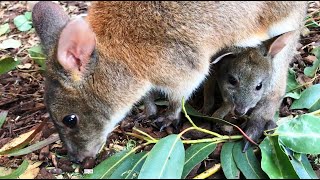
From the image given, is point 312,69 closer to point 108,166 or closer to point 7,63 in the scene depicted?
point 108,166

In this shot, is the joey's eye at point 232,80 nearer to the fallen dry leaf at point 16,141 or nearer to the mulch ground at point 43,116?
the mulch ground at point 43,116

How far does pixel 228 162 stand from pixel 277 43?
1.06m

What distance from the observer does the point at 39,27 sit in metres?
4.09

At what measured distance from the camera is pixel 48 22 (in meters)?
4.05

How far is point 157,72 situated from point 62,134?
2.63ft

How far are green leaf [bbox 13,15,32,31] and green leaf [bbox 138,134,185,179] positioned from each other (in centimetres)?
301

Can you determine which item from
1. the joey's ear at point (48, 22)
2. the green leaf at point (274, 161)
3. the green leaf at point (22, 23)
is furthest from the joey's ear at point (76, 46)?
the green leaf at point (22, 23)

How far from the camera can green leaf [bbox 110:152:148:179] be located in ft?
12.8

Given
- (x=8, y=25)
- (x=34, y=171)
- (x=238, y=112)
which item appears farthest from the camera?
(x=8, y=25)

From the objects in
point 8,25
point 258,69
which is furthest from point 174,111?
point 8,25

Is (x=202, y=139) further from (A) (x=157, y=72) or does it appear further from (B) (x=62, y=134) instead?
(B) (x=62, y=134)

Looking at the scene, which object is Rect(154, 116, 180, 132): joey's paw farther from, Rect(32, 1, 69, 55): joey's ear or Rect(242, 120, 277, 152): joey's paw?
Rect(32, 1, 69, 55): joey's ear

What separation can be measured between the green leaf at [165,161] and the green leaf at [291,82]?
57.8 inches

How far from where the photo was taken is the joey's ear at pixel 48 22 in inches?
157
